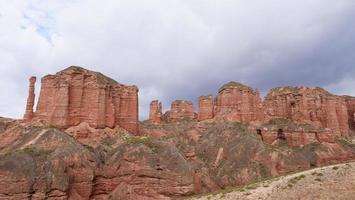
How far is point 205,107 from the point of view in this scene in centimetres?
9862

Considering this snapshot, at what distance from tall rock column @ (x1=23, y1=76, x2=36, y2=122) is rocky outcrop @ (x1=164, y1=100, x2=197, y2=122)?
166ft

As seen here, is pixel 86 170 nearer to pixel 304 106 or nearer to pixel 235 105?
pixel 235 105

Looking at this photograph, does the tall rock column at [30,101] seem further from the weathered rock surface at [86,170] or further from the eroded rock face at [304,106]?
the eroded rock face at [304,106]

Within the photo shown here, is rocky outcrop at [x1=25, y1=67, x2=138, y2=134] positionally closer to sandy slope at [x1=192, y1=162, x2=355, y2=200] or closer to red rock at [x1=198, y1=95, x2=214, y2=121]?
red rock at [x1=198, y1=95, x2=214, y2=121]

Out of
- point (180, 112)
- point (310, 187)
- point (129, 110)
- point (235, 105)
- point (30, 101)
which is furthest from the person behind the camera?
point (180, 112)

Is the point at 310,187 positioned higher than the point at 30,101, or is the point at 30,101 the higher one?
the point at 30,101

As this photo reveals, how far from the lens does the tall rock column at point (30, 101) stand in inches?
2547

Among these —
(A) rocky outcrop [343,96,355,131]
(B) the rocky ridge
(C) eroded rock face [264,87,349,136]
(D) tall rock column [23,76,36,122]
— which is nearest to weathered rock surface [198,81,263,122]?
(B) the rocky ridge

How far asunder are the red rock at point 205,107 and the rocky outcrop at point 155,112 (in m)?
15.1

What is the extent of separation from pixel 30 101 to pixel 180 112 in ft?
178

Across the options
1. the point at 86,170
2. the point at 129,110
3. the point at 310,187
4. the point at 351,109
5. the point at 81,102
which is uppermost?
the point at 351,109

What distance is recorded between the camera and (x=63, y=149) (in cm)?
5447

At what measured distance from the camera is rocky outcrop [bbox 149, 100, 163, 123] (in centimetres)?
10825

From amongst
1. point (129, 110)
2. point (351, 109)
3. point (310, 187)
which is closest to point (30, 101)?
point (129, 110)
